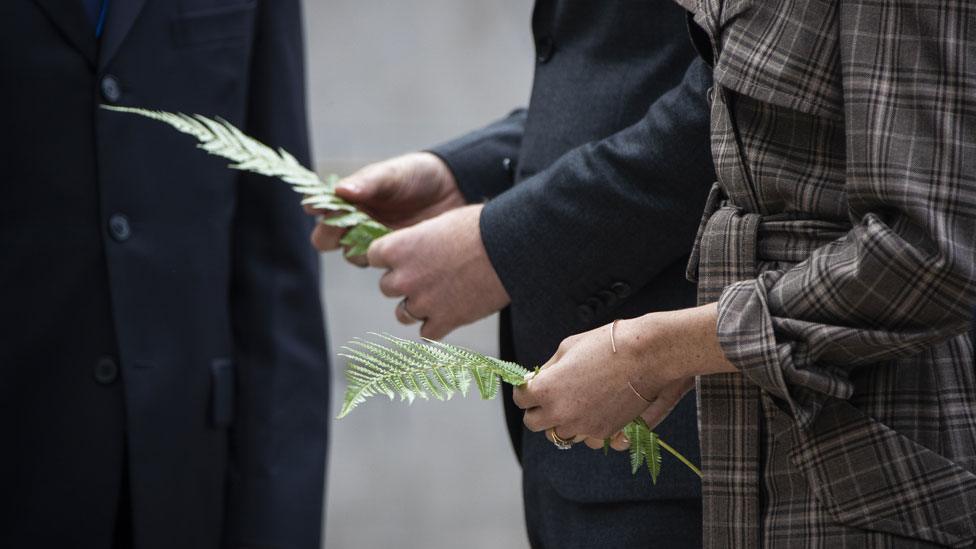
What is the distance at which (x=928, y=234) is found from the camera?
0.88 m

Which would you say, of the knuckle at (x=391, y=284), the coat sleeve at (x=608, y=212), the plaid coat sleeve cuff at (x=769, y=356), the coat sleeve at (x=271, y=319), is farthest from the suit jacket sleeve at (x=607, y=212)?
the coat sleeve at (x=271, y=319)

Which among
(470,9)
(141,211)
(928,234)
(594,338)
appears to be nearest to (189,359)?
(141,211)

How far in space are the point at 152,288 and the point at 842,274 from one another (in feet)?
3.90

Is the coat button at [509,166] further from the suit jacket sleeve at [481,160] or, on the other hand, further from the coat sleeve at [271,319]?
the coat sleeve at [271,319]

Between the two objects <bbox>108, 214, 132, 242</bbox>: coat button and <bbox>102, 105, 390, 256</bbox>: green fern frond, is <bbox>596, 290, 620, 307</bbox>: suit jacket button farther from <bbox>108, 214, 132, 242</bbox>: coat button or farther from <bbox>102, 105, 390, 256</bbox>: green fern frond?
<bbox>108, 214, 132, 242</bbox>: coat button

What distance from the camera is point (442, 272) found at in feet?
4.74

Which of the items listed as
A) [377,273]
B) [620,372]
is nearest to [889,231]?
[620,372]

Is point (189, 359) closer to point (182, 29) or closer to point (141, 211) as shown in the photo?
point (141, 211)

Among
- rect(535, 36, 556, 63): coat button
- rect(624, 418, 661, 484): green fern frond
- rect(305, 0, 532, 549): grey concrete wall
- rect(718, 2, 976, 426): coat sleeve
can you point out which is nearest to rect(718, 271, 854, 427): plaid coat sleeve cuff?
rect(718, 2, 976, 426): coat sleeve

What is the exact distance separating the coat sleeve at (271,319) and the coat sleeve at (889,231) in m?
1.13

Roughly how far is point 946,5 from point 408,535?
2838 mm

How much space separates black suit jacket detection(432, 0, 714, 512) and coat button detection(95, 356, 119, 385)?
68 cm

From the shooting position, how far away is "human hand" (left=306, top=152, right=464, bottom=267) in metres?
1.70

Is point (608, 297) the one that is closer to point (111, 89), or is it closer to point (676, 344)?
point (676, 344)
